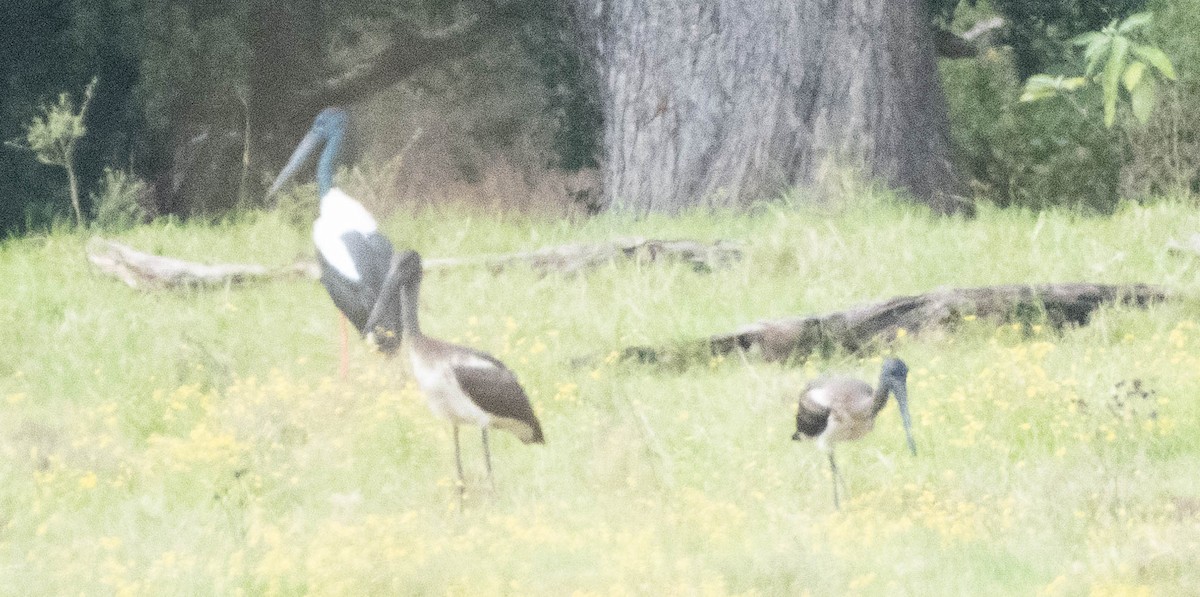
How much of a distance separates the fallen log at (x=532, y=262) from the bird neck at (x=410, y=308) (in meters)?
3.51

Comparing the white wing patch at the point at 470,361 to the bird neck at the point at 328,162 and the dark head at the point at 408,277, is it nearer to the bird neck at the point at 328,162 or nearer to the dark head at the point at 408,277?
the dark head at the point at 408,277

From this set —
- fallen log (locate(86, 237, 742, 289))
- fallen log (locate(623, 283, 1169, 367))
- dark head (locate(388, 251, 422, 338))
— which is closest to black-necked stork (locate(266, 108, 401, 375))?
fallen log (locate(623, 283, 1169, 367))

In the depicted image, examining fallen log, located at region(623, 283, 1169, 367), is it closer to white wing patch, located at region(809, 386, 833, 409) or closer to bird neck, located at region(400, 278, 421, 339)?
white wing patch, located at region(809, 386, 833, 409)

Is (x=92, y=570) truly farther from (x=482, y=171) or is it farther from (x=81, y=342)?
(x=482, y=171)

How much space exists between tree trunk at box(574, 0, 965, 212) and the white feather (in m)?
3.52

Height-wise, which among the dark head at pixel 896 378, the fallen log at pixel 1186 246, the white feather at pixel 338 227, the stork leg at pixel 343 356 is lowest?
the fallen log at pixel 1186 246

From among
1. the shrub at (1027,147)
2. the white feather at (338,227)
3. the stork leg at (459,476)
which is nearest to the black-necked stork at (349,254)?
the white feather at (338,227)

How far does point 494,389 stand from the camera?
4.80 meters

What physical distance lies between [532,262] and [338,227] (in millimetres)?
1924

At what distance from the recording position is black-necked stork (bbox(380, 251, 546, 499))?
4750 millimetres

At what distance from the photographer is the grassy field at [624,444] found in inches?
177

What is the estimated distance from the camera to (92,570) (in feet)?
15.2

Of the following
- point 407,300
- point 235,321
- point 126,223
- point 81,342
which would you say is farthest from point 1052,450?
point 126,223

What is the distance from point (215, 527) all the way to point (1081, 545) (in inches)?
96.1
